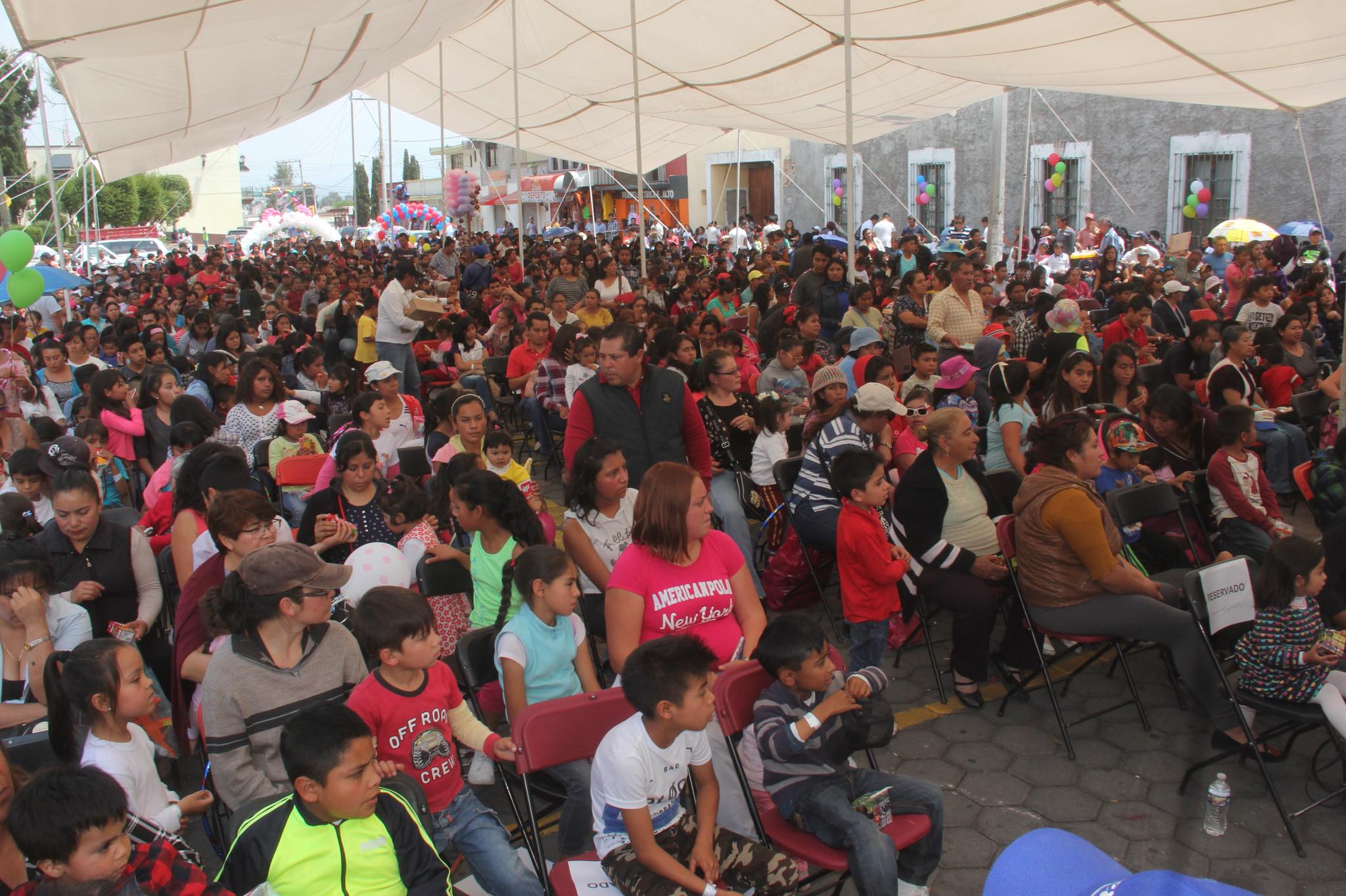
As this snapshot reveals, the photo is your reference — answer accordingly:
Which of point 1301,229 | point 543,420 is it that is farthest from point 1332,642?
point 1301,229

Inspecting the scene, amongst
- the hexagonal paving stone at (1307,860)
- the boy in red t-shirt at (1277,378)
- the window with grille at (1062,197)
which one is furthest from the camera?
the window with grille at (1062,197)

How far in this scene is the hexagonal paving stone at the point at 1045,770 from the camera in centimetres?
384

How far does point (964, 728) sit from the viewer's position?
14.1ft

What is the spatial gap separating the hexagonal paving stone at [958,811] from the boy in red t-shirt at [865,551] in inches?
30.2

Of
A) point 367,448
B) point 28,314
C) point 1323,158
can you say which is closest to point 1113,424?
point 367,448

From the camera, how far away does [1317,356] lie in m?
9.37

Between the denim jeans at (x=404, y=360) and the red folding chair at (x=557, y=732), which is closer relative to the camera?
the red folding chair at (x=557, y=732)

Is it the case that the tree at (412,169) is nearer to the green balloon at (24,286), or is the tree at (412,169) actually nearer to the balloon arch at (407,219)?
the balloon arch at (407,219)

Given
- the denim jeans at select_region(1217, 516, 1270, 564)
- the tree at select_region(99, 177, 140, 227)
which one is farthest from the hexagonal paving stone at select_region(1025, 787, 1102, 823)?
the tree at select_region(99, 177, 140, 227)

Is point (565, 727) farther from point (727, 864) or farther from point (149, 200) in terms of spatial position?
point (149, 200)

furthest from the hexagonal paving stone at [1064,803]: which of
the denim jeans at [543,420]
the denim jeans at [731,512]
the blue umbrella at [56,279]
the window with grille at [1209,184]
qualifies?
the window with grille at [1209,184]

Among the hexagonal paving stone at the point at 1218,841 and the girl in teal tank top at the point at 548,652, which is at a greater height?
the girl in teal tank top at the point at 548,652

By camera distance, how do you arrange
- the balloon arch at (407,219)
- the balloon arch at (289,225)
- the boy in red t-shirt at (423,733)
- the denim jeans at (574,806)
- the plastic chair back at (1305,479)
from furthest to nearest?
the balloon arch at (289,225) → the balloon arch at (407,219) → the plastic chair back at (1305,479) → the denim jeans at (574,806) → the boy in red t-shirt at (423,733)

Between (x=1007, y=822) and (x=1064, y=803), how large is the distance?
28cm
